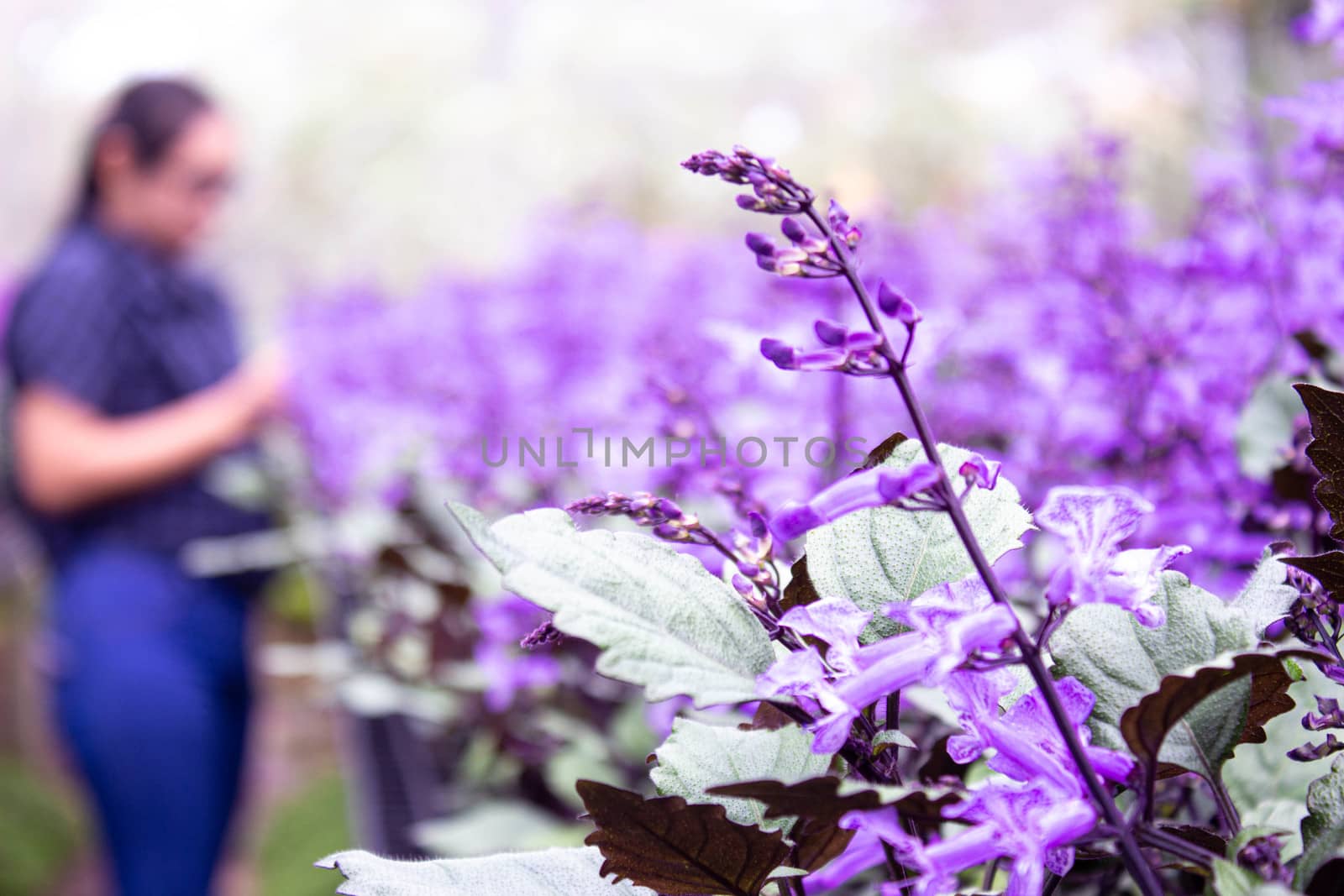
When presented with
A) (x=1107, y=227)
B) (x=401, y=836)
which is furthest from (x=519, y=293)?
(x=1107, y=227)

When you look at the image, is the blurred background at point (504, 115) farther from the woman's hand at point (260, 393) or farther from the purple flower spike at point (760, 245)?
the purple flower spike at point (760, 245)

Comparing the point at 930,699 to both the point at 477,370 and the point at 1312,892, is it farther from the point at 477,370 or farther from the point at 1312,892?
the point at 477,370

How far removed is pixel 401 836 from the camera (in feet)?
5.75

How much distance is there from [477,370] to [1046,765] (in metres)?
2.22

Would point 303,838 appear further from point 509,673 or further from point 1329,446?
point 1329,446

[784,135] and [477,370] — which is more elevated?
[784,135]

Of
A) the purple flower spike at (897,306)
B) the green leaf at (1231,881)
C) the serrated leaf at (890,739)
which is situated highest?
the purple flower spike at (897,306)

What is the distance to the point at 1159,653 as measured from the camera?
49 cm

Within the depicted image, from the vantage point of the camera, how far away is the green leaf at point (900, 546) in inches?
19.4

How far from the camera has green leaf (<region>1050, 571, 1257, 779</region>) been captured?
48 cm

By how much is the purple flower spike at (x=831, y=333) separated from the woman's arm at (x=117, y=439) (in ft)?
8.87

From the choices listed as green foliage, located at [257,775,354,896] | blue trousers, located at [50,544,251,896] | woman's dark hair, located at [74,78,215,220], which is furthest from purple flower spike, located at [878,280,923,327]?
green foliage, located at [257,775,354,896]

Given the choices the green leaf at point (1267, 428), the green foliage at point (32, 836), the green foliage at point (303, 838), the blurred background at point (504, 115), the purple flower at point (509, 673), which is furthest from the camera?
the blurred background at point (504, 115)

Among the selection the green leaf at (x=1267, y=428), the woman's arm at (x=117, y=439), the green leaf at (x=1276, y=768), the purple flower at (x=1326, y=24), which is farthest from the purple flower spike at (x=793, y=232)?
the woman's arm at (x=117, y=439)
